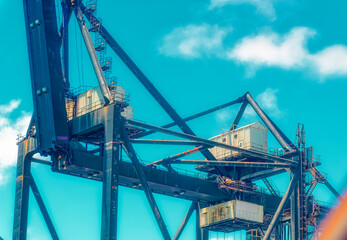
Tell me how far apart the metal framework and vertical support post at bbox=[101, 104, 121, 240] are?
0.07 metres

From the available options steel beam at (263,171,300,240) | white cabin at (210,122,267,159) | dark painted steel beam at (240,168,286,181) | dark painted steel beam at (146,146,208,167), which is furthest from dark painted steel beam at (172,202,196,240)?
steel beam at (263,171,300,240)

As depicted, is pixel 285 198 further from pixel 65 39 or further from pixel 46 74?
pixel 65 39

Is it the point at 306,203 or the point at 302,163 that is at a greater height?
the point at 302,163

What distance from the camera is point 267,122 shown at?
193ft

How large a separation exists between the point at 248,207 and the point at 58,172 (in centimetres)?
1852

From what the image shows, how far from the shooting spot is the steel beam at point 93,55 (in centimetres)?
4556

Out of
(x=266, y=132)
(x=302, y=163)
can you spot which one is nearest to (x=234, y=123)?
(x=266, y=132)

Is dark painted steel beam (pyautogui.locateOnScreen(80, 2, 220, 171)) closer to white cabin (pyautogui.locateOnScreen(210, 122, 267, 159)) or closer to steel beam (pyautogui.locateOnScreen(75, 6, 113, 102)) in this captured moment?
steel beam (pyautogui.locateOnScreen(75, 6, 113, 102))

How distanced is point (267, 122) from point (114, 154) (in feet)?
69.7

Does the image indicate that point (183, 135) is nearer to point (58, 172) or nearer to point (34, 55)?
point (58, 172)

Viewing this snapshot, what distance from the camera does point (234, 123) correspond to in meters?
61.7

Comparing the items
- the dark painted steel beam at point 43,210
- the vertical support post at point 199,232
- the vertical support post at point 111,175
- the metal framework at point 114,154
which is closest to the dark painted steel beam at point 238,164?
the metal framework at point 114,154

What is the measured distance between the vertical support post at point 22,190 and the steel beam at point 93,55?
26.9 feet

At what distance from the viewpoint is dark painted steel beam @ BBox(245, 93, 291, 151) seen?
56.1 metres
